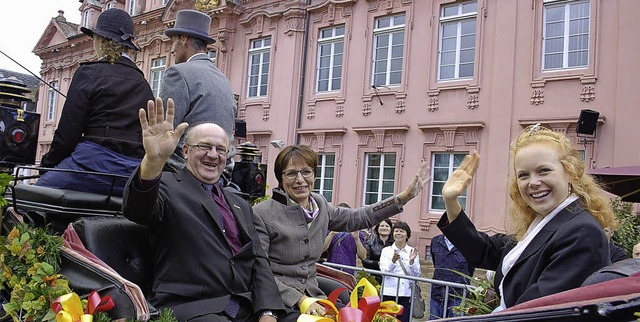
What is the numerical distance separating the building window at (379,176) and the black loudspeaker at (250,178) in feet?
36.9

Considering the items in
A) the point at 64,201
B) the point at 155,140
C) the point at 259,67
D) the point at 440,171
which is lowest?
the point at 64,201

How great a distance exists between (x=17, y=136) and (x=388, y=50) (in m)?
13.7

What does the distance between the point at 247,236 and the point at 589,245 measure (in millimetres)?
1910

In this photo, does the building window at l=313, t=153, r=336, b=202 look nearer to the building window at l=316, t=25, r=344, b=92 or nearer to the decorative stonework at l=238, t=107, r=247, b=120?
the building window at l=316, t=25, r=344, b=92

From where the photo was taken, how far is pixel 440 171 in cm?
1540

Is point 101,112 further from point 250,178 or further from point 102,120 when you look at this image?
point 250,178

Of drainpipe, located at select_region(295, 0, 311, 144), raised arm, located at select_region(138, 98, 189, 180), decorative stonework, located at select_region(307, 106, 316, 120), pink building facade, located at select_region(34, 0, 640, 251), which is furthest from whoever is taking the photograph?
drainpipe, located at select_region(295, 0, 311, 144)

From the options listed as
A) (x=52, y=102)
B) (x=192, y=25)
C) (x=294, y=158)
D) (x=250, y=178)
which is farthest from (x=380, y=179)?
(x=52, y=102)

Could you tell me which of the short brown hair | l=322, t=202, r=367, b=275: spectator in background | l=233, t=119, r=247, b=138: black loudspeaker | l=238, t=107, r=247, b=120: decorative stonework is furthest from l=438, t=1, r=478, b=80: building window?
the short brown hair

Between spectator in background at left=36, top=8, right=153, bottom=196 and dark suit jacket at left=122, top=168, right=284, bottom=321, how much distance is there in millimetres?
685

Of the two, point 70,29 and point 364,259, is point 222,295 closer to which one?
point 364,259

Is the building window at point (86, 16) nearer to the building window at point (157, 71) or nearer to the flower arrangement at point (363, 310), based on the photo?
the building window at point (157, 71)

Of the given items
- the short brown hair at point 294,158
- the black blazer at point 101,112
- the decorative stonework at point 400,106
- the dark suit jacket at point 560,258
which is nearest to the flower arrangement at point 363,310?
the dark suit jacket at point 560,258

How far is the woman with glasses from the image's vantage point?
3689 millimetres
